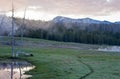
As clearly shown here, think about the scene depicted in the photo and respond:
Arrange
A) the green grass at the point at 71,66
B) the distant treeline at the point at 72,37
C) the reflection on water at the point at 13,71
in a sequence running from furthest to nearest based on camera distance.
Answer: the distant treeline at the point at 72,37
the green grass at the point at 71,66
the reflection on water at the point at 13,71

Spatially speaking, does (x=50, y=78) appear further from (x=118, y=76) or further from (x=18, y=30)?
(x=18, y=30)

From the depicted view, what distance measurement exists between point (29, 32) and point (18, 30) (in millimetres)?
A: 10496

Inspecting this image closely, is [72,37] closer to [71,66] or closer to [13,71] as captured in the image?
[71,66]

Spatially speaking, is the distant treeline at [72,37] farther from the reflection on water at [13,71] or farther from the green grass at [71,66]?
the reflection on water at [13,71]

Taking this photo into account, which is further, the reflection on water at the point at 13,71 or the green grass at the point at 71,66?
the green grass at the point at 71,66

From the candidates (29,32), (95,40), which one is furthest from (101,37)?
(29,32)

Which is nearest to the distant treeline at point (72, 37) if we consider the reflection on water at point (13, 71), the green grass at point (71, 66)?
the green grass at point (71, 66)

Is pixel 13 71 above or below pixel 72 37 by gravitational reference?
below

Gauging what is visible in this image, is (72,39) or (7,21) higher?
(7,21)

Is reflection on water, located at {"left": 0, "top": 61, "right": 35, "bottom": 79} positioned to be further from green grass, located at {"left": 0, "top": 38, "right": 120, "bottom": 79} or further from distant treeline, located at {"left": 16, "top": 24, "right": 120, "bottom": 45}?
distant treeline, located at {"left": 16, "top": 24, "right": 120, "bottom": 45}

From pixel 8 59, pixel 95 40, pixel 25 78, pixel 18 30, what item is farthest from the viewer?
pixel 95 40

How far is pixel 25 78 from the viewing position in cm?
3675

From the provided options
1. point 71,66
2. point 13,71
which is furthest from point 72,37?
point 13,71

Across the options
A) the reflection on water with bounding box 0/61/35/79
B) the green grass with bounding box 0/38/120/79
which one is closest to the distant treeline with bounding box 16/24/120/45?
the green grass with bounding box 0/38/120/79
